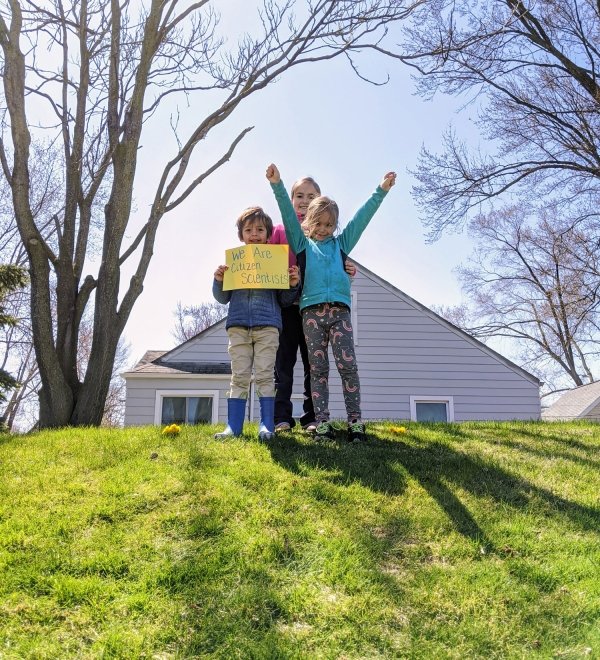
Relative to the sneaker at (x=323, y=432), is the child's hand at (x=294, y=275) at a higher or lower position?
higher

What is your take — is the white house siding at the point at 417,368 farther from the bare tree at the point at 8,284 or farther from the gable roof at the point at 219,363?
the bare tree at the point at 8,284

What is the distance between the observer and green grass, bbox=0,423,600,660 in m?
2.21

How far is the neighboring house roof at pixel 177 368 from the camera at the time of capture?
11.5 meters

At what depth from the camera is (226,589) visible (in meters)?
2.47

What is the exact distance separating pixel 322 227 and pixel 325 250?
19 centimetres

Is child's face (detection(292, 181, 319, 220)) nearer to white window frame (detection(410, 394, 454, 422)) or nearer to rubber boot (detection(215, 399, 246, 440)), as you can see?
rubber boot (detection(215, 399, 246, 440))

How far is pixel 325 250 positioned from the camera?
4.58 meters

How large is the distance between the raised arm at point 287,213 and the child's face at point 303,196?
52 centimetres

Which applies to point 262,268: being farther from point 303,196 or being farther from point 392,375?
point 392,375

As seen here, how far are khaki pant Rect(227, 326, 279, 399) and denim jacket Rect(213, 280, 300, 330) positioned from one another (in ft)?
0.24

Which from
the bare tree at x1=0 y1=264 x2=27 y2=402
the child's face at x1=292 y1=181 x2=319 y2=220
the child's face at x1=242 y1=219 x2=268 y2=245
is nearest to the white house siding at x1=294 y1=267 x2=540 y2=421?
the bare tree at x1=0 y1=264 x2=27 y2=402

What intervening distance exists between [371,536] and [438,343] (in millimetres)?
9800

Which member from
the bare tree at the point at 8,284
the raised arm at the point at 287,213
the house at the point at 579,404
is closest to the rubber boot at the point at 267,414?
the raised arm at the point at 287,213

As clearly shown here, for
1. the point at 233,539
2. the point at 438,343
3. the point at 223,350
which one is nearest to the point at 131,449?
the point at 233,539
